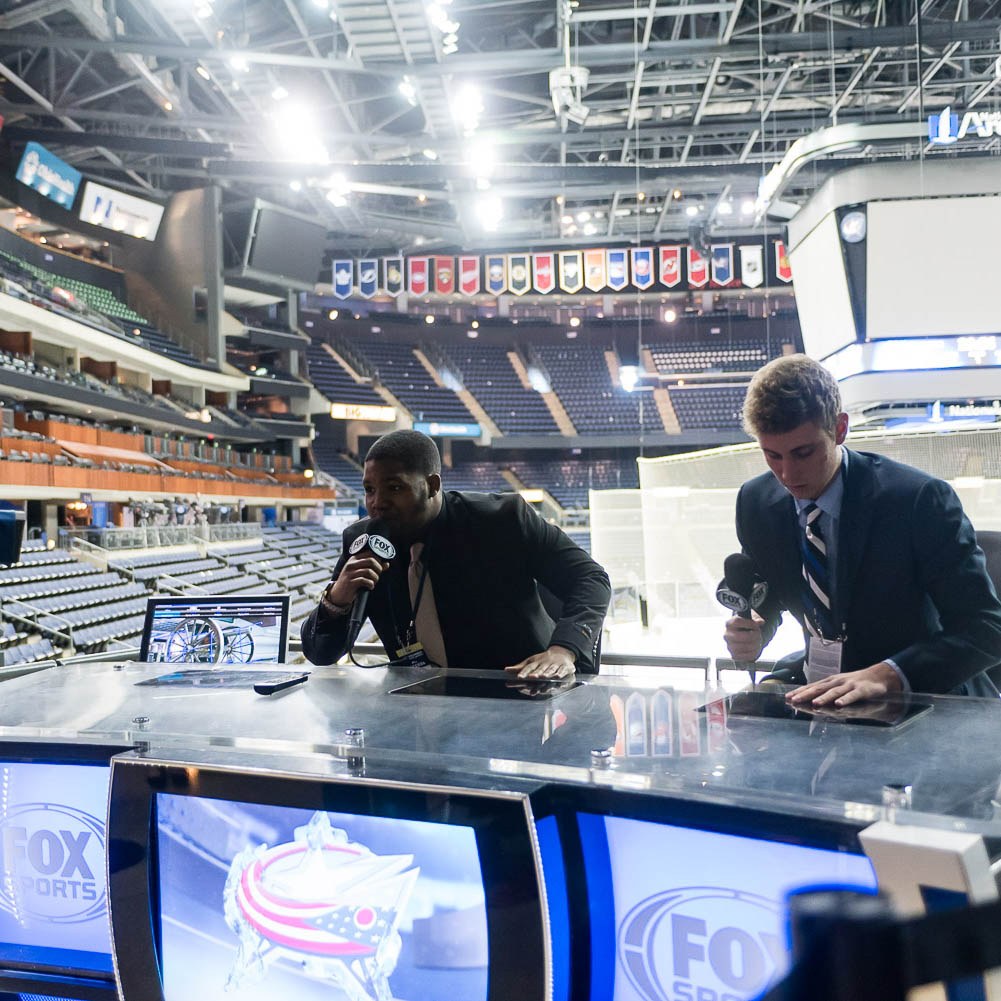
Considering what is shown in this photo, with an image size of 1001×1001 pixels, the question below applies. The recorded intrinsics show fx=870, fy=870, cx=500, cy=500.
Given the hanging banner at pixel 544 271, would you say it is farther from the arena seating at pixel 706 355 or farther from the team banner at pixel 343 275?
the arena seating at pixel 706 355

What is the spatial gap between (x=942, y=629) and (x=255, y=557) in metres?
16.8

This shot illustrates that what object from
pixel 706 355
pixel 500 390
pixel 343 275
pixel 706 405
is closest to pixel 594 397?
pixel 500 390

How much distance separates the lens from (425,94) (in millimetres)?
13281

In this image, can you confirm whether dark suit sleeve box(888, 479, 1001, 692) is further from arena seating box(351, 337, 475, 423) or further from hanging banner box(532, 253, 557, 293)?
arena seating box(351, 337, 475, 423)

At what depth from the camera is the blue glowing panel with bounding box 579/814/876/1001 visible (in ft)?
2.64

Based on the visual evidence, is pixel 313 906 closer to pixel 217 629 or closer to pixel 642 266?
pixel 217 629

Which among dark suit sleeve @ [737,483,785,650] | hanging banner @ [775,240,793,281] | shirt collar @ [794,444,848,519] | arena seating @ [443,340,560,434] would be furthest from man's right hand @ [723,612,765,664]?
arena seating @ [443,340,560,434]

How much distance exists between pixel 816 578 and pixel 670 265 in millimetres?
22833

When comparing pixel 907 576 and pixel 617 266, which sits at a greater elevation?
pixel 617 266

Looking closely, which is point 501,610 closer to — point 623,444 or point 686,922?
point 686,922

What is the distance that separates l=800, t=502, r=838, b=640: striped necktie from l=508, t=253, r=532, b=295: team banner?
21.6 meters

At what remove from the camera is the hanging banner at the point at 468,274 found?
23.4 m

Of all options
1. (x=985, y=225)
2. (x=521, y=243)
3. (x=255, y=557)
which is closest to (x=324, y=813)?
(x=985, y=225)

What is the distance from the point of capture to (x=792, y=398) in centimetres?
154
